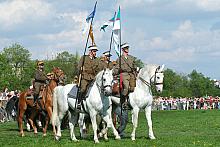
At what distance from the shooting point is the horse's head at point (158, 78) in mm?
17670

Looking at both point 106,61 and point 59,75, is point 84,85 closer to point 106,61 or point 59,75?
point 106,61

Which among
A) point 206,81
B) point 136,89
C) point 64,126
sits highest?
point 206,81

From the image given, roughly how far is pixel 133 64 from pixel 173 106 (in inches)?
1987

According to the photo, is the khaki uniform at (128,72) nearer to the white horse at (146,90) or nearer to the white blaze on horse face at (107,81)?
the white horse at (146,90)

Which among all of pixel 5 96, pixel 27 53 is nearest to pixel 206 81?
pixel 27 53

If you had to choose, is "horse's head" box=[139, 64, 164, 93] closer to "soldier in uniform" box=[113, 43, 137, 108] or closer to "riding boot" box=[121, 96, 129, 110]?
"soldier in uniform" box=[113, 43, 137, 108]

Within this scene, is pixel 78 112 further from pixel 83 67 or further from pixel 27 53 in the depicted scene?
pixel 27 53

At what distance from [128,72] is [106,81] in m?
2.10

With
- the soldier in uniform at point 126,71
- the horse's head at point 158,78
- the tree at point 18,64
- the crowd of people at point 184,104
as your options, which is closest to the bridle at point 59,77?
the soldier in uniform at point 126,71

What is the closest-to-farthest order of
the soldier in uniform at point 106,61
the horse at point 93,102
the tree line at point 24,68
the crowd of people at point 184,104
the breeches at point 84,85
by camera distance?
the horse at point 93,102
the breeches at point 84,85
the soldier in uniform at point 106,61
the crowd of people at point 184,104
the tree line at point 24,68

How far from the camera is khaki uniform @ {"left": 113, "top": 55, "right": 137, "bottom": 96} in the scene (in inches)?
688

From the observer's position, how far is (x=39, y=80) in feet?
69.3

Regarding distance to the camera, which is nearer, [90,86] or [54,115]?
[90,86]

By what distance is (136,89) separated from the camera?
57.8 feet
